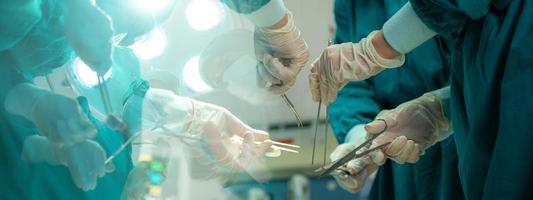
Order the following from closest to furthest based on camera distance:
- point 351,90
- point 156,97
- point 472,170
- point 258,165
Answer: point 156,97, point 472,170, point 258,165, point 351,90

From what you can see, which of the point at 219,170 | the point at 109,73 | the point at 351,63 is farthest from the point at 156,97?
the point at 351,63

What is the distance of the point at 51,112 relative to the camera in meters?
0.75

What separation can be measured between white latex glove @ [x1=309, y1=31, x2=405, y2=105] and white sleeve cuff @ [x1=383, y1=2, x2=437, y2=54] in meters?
0.04

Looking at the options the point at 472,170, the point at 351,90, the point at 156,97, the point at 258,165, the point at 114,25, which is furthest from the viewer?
the point at 351,90

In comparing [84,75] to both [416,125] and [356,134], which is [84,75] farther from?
[356,134]

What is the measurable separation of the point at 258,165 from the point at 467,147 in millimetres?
380

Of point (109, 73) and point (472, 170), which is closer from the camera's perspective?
point (109, 73)

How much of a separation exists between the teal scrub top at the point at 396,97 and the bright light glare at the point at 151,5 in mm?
604

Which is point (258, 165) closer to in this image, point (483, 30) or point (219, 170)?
point (219, 170)

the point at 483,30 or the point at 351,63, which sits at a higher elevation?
the point at 483,30

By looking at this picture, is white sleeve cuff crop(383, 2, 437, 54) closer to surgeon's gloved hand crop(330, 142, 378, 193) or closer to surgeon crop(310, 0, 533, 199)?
surgeon crop(310, 0, 533, 199)

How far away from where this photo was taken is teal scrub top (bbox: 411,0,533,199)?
947mm

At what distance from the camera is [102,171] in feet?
2.65

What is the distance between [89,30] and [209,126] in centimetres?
40
